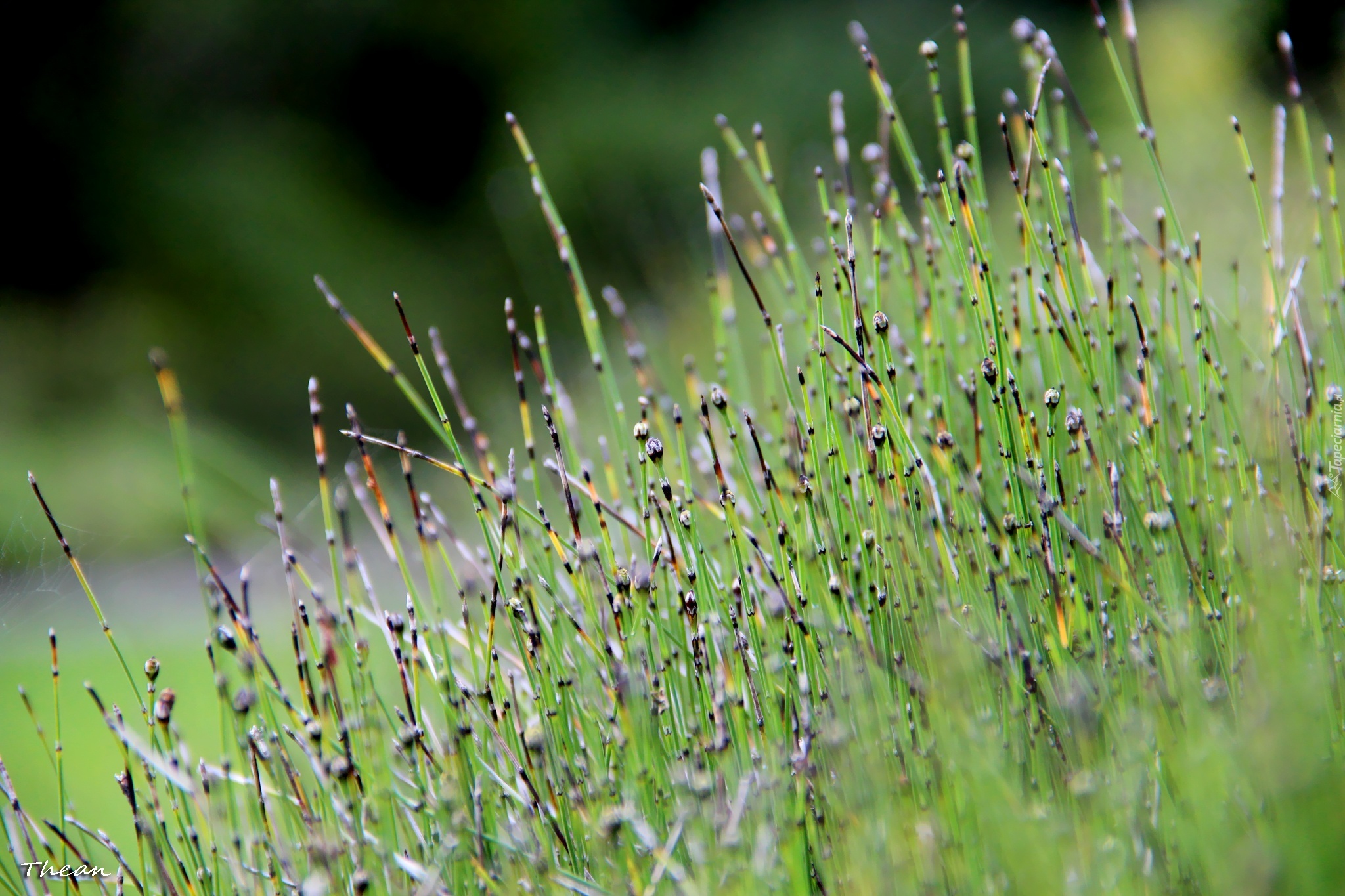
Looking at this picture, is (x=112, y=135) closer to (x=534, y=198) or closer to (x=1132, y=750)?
(x=534, y=198)

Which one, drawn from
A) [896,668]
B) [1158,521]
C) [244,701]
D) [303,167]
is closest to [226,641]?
[244,701]

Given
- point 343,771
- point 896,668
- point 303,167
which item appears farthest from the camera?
point 303,167

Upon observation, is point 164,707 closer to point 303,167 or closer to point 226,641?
point 226,641

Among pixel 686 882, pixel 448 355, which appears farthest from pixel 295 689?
pixel 448 355

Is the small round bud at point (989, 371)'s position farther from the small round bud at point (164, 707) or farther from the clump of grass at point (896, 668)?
the small round bud at point (164, 707)

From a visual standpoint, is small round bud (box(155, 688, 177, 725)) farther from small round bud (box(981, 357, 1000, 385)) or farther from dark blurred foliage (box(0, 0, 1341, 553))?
dark blurred foliage (box(0, 0, 1341, 553))

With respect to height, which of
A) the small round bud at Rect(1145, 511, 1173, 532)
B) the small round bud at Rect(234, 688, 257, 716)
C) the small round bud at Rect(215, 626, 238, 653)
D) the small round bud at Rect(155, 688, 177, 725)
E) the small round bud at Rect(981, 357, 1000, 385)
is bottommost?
the small round bud at Rect(155, 688, 177, 725)

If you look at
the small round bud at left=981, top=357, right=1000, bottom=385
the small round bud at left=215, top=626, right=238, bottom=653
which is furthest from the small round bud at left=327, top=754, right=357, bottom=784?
the small round bud at left=981, top=357, right=1000, bottom=385

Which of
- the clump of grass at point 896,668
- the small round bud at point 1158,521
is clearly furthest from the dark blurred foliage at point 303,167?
the small round bud at point 1158,521
